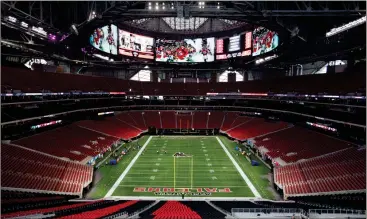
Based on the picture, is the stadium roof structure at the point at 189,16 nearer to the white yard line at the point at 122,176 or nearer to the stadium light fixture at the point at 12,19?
the stadium light fixture at the point at 12,19

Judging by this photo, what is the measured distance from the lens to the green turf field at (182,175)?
22.2 meters

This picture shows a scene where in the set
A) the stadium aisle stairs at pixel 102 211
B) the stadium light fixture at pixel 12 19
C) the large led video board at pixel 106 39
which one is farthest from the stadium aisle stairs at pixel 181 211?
the large led video board at pixel 106 39

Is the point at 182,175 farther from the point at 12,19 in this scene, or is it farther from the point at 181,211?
the point at 12,19

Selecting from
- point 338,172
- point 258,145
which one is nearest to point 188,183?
point 338,172

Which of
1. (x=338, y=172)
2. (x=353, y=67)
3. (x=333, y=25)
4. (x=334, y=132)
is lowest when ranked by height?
(x=338, y=172)

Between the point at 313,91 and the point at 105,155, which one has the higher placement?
the point at 313,91

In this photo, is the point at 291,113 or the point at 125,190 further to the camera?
the point at 291,113

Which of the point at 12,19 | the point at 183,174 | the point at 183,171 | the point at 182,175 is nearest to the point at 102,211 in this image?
the point at 182,175

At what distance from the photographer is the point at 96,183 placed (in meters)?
24.1

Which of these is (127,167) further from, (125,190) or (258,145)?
(258,145)

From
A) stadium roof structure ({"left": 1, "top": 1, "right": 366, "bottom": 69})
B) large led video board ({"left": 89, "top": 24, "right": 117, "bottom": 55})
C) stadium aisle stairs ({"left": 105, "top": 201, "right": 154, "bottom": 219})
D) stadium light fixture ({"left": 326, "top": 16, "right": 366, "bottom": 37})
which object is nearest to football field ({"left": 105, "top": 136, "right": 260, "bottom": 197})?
stadium aisle stairs ({"left": 105, "top": 201, "right": 154, "bottom": 219})

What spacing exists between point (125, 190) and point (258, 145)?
64.4 ft

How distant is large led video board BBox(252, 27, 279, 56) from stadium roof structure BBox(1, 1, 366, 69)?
16.2 feet

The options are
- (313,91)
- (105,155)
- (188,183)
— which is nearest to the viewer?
(188,183)
